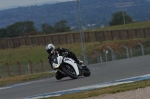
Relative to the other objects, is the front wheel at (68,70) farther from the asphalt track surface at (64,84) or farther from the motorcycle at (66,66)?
the asphalt track surface at (64,84)

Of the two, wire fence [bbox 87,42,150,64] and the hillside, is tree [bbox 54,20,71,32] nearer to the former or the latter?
the hillside

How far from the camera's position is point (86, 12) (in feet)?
358

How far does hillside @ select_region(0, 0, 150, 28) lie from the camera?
10700cm

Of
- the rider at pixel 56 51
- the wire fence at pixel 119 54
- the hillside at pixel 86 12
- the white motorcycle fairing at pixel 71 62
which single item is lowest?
the hillside at pixel 86 12

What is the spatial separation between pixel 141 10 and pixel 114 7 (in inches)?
307

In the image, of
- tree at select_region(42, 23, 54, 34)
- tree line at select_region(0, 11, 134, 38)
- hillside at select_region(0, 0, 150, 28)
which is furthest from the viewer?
tree at select_region(42, 23, 54, 34)

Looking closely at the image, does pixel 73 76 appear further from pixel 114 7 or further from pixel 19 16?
pixel 19 16

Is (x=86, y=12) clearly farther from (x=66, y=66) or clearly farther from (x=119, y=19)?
(x=66, y=66)

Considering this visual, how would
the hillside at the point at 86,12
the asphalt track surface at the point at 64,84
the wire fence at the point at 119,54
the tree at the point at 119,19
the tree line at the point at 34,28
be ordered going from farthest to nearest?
the hillside at the point at 86,12 → the tree line at the point at 34,28 → the tree at the point at 119,19 → the wire fence at the point at 119,54 → the asphalt track surface at the point at 64,84

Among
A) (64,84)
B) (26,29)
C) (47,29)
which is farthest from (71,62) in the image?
(26,29)

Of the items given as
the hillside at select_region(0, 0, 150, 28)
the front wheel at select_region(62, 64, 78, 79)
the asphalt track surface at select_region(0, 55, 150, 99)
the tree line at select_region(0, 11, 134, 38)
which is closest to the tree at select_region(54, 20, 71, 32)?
the tree line at select_region(0, 11, 134, 38)

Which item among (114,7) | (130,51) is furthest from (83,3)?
(130,51)

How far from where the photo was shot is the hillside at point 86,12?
107000 mm

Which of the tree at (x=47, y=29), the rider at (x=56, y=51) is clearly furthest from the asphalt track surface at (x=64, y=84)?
the tree at (x=47, y=29)
